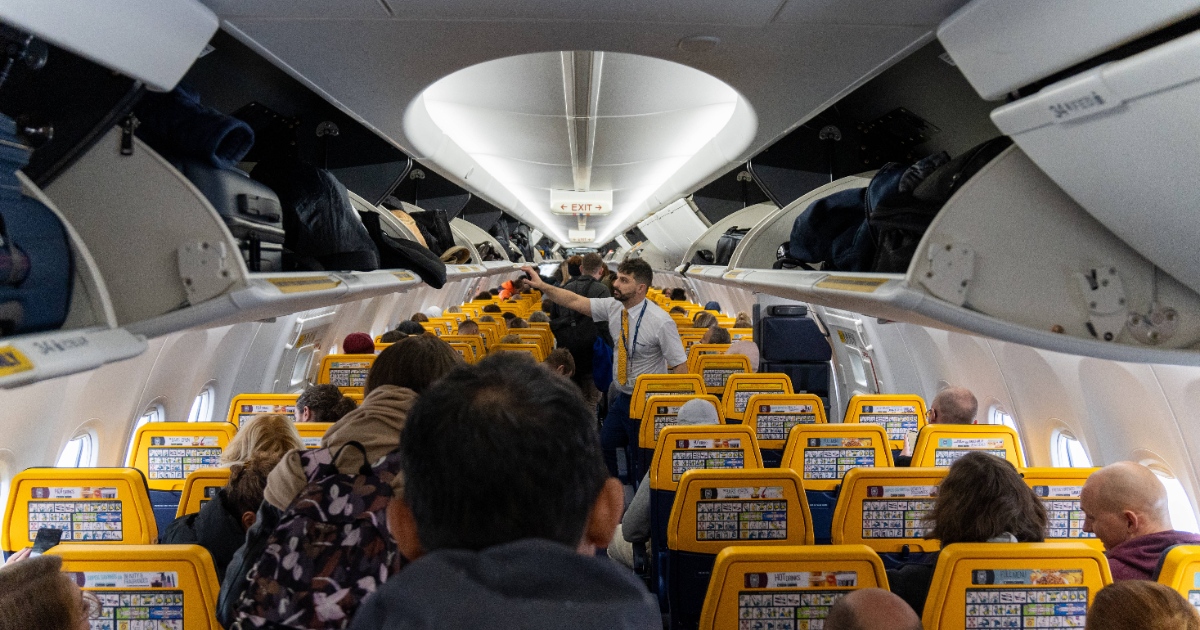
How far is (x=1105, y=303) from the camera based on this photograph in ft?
9.69

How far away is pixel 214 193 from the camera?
3.45 m

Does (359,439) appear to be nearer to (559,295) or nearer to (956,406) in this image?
(956,406)

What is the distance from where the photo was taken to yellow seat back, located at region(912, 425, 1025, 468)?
15.4ft

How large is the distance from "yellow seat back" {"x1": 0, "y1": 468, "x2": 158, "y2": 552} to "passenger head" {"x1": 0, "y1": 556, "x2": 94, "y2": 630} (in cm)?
126

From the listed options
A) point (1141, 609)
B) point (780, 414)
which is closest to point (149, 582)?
point (1141, 609)

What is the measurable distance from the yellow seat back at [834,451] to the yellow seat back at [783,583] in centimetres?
206

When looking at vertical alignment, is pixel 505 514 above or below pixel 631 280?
below

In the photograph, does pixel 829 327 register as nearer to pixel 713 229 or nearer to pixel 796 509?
pixel 713 229

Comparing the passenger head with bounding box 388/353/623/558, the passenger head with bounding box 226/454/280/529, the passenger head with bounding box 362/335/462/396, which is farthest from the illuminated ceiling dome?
the passenger head with bounding box 388/353/623/558

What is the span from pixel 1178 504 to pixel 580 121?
6361mm

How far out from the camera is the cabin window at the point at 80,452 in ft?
18.3

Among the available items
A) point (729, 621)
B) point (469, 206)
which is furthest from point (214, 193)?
point (469, 206)

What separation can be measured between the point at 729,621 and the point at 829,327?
29.9 feet

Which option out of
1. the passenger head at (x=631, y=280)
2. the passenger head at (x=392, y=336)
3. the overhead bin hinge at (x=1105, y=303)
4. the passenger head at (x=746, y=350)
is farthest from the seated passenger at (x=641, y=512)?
the passenger head at (x=746, y=350)
